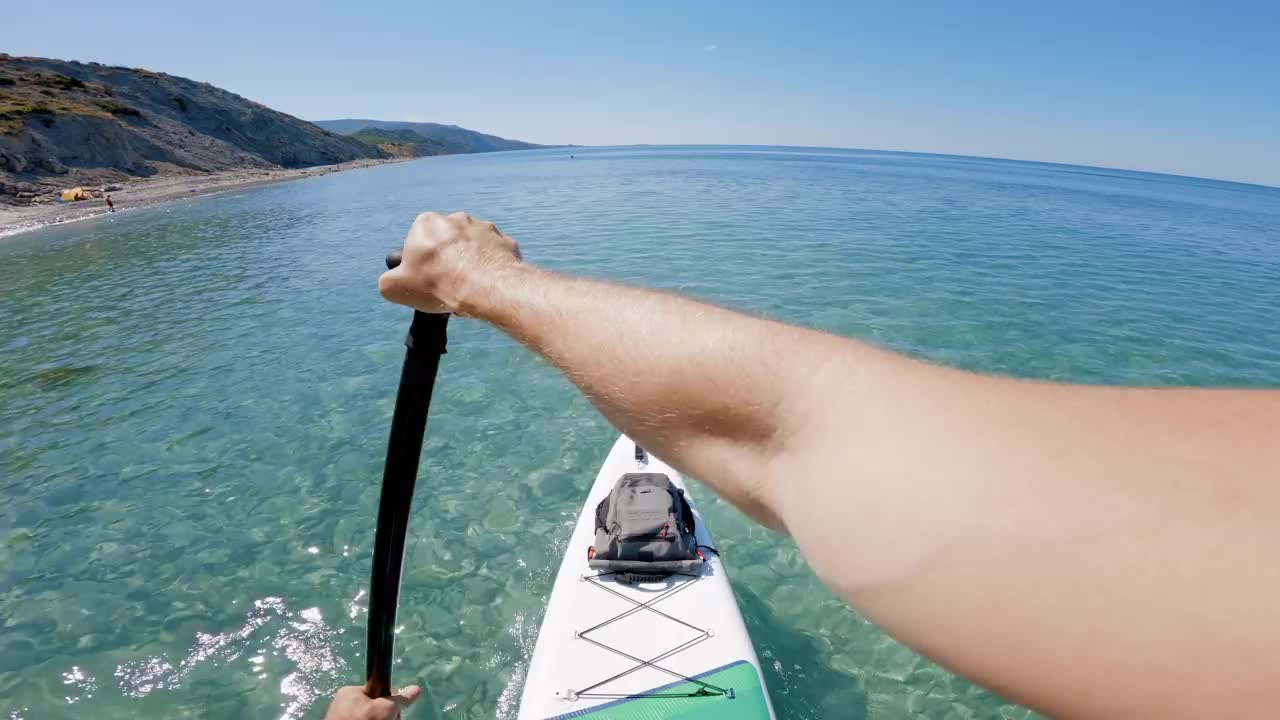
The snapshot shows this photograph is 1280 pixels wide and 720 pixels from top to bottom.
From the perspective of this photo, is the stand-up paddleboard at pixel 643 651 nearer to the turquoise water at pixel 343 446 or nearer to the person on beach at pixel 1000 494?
the turquoise water at pixel 343 446

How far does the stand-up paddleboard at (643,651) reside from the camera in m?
5.31

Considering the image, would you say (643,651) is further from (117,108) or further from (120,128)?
(117,108)

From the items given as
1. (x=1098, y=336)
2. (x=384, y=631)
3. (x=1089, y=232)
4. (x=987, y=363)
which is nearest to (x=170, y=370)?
(x=384, y=631)

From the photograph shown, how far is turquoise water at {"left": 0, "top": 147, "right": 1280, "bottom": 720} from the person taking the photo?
6.90 metres

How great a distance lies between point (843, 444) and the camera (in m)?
0.93

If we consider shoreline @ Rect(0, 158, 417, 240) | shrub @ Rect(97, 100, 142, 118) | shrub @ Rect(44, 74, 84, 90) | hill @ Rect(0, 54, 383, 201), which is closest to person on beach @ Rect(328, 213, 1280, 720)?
shoreline @ Rect(0, 158, 417, 240)

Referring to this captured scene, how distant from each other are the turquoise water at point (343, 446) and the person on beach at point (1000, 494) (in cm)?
645

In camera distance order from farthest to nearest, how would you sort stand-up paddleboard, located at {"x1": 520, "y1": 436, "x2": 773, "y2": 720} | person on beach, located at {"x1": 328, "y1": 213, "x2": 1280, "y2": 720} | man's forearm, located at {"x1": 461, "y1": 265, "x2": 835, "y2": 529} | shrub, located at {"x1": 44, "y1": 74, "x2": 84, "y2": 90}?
shrub, located at {"x1": 44, "y1": 74, "x2": 84, "y2": 90}
stand-up paddleboard, located at {"x1": 520, "y1": 436, "x2": 773, "y2": 720}
man's forearm, located at {"x1": 461, "y1": 265, "x2": 835, "y2": 529}
person on beach, located at {"x1": 328, "y1": 213, "x2": 1280, "y2": 720}

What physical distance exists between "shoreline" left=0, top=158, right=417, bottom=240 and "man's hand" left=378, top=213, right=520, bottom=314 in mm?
50306

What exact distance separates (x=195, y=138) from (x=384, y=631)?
98.0 m

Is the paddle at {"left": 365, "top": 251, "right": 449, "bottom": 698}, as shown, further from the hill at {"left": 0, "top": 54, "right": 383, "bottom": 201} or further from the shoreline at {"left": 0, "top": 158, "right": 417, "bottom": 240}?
the hill at {"left": 0, "top": 54, "right": 383, "bottom": 201}

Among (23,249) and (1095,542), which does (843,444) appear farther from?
(23,249)

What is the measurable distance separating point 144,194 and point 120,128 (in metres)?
14.2

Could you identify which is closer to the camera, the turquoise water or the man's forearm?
the man's forearm
